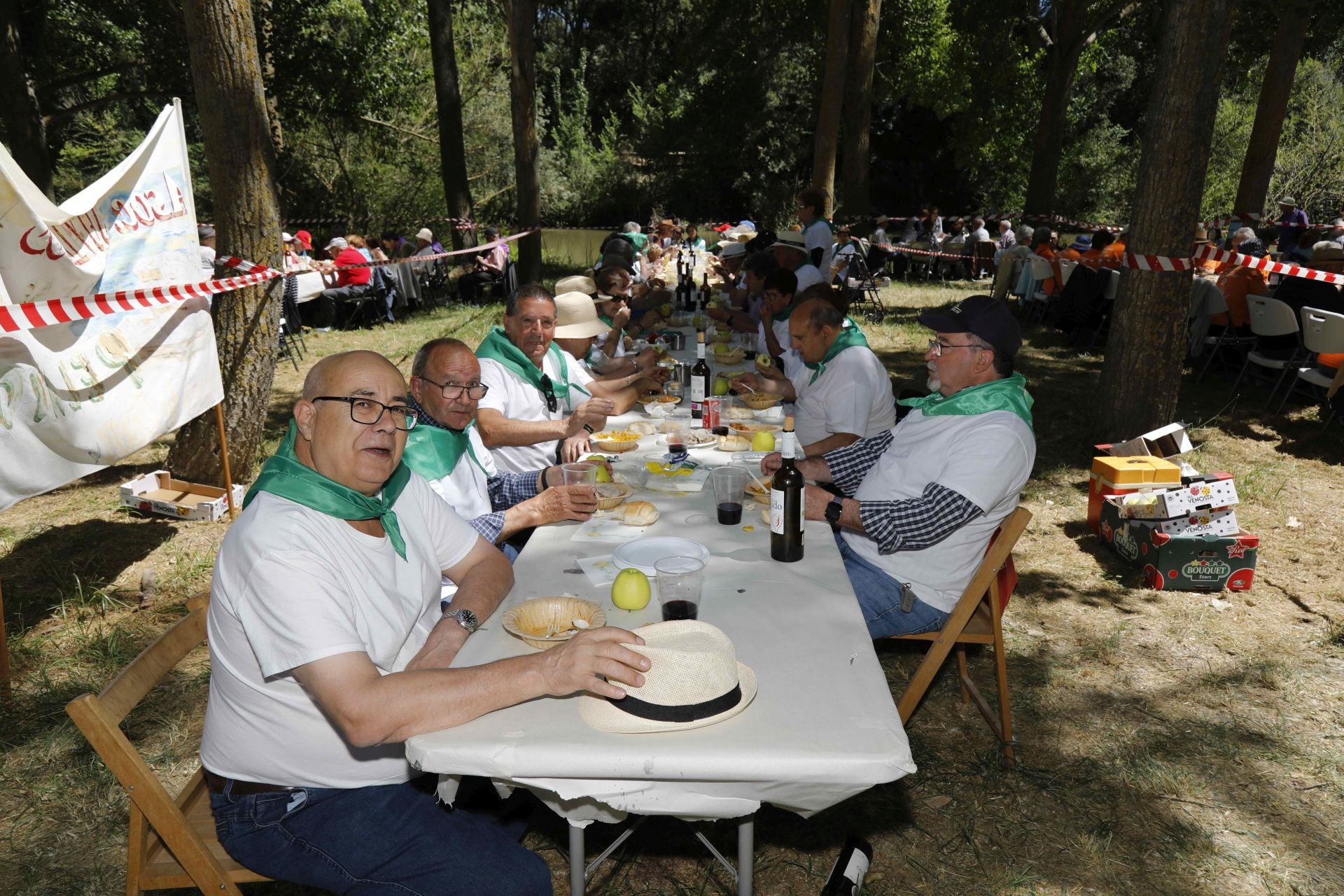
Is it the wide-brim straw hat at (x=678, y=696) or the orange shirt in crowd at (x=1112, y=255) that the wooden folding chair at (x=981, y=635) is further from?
the orange shirt in crowd at (x=1112, y=255)

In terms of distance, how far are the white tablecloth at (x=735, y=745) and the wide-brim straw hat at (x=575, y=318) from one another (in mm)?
3314

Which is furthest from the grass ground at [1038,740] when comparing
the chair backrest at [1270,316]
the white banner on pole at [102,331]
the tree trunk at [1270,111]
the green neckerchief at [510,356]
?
the tree trunk at [1270,111]

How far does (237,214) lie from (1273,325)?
333 inches

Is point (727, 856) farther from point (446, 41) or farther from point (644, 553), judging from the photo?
point (446, 41)

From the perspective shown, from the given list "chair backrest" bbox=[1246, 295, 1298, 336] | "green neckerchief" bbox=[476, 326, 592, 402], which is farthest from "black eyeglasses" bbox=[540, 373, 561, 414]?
"chair backrest" bbox=[1246, 295, 1298, 336]

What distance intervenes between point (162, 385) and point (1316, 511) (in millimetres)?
7331

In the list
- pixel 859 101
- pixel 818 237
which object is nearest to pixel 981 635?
pixel 818 237

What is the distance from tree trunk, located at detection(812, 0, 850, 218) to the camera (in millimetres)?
14414

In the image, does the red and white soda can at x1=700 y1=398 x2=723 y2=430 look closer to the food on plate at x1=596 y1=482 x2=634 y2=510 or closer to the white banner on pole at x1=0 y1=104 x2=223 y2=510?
the food on plate at x1=596 y1=482 x2=634 y2=510

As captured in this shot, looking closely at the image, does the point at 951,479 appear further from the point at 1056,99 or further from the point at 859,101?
the point at 1056,99

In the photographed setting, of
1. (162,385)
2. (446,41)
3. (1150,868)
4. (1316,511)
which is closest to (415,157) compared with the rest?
(446,41)

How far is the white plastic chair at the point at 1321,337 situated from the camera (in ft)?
21.3

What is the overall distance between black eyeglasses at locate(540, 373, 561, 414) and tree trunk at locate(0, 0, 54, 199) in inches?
442

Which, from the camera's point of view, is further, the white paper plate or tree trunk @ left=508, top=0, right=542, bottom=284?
tree trunk @ left=508, top=0, right=542, bottom=284
